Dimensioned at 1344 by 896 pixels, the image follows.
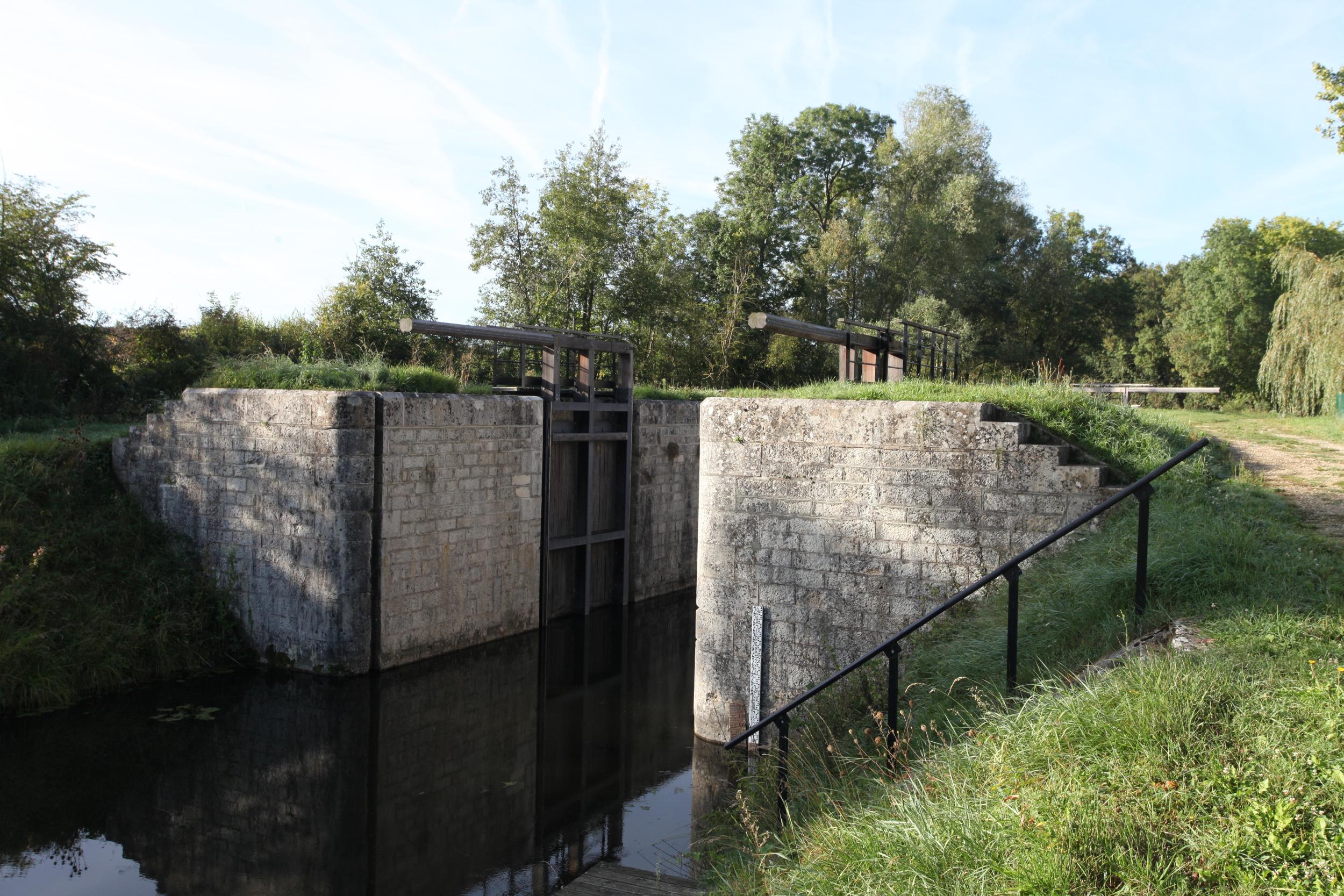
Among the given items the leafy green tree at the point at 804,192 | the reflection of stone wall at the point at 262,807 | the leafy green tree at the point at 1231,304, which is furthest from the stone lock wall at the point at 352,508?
the leafy green tree at the point at 1231,304

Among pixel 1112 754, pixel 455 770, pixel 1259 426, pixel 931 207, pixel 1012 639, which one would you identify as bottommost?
pixel 455 770

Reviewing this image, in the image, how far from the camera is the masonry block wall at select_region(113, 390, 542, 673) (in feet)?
30.8

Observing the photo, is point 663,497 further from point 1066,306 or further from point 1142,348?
point 1142,348

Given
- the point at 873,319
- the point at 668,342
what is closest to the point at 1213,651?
the point at 668,342

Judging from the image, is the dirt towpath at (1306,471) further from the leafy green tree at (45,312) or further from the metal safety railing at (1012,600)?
the leafy green tree at (45,312)

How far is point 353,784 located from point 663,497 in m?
7.11

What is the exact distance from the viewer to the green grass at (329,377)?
10.1 meters

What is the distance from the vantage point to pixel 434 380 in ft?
35.2

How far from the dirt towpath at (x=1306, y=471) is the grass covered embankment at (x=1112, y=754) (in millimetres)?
287

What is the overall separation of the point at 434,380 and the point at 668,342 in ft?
45.5

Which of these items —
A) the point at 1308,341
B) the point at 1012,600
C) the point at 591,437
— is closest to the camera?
the point at 1012,600

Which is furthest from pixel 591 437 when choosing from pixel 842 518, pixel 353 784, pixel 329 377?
pixel 842 518

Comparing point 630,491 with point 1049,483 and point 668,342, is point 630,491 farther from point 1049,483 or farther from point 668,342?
point 668,342

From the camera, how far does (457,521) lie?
10.4m
